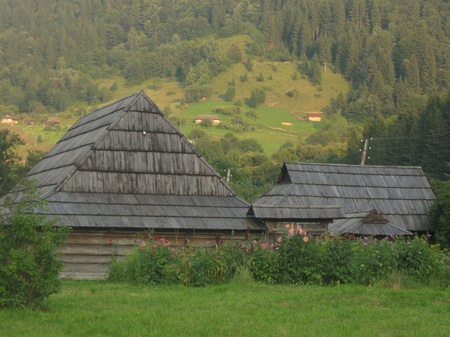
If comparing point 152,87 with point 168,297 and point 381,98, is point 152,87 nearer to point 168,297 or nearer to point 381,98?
point 381,98

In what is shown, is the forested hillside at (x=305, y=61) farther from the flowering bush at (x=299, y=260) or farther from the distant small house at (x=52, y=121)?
the flowering bush at (x=299, y=260)

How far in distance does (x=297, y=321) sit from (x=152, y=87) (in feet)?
540

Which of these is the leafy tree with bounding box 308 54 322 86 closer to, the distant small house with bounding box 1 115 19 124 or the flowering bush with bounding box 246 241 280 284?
the distant small house with bounding box 1 115 19 124

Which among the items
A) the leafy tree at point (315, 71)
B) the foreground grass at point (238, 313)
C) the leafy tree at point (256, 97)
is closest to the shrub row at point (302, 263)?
the foreground grass at point (238, 313)

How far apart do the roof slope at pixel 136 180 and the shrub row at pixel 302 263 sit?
247 inches

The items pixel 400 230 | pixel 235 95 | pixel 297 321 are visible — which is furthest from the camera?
pixel 235 95

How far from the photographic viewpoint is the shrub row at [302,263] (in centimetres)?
1733

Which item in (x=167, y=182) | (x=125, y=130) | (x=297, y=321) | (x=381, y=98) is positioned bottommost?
(x=297, y=321)

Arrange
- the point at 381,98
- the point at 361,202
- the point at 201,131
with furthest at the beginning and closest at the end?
the point at 381,98
the point at 201,131
the point at 361,202

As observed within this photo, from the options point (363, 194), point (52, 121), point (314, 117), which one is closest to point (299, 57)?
point (314, 117)

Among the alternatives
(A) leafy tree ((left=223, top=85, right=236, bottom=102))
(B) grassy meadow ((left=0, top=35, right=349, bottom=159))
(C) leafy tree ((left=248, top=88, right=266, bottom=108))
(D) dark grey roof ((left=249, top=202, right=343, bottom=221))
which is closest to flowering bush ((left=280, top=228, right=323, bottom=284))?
(D) dark grey roof ((left=249, top=202, right=343, bottom=221))

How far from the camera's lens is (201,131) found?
418ft

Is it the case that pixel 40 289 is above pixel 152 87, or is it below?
below

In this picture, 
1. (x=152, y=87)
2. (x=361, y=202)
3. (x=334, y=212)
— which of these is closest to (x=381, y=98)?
(x=152, y=87)
